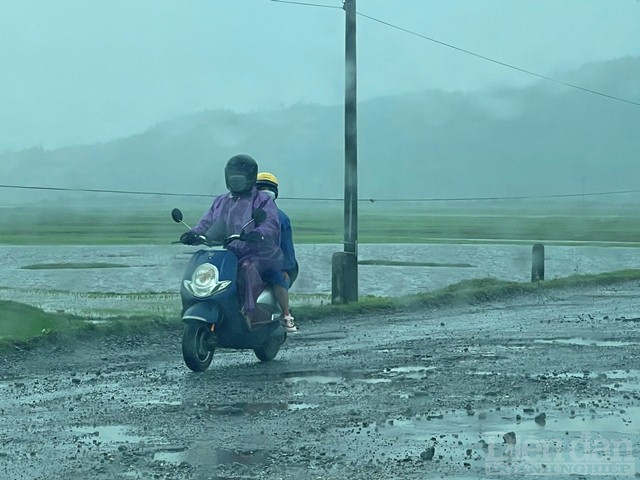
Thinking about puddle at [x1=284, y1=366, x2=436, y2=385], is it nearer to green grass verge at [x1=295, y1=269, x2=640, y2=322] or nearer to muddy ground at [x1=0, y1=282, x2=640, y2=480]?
muddy ground at [x1=0, y1=282, x2=640, y2=480]

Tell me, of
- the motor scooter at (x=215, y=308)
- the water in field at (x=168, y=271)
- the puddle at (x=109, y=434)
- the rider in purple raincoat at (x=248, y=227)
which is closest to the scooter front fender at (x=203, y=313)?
the motor scooter at (x=215, y=308)

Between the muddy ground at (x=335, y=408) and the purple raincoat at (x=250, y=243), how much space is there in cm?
88

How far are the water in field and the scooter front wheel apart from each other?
3.90ft

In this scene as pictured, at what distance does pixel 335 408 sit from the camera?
859 cm

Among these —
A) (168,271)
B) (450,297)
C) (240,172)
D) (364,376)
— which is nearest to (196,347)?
(364,376)

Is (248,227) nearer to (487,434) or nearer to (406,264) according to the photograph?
(487,434)

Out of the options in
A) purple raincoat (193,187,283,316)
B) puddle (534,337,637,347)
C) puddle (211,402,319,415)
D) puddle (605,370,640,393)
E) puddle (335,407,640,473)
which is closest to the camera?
puddle (335,407,640,473)

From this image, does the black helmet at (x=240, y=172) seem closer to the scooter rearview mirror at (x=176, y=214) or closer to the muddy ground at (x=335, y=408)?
the scooter rearview mirror at (x=176, y=214)

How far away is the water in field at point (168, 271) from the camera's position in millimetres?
22234

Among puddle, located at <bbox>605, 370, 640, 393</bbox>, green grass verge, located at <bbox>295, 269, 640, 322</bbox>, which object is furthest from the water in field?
puddle, located at <bbox>605, 370, 640, 393</bbox>

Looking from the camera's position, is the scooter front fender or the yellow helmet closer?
the scooter front fender

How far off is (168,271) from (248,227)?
88.5ft

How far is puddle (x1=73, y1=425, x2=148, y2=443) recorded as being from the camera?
750 cm

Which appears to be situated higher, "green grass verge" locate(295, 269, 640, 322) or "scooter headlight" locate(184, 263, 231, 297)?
"scooter headlight" locate(184, 263, 231, 297)
